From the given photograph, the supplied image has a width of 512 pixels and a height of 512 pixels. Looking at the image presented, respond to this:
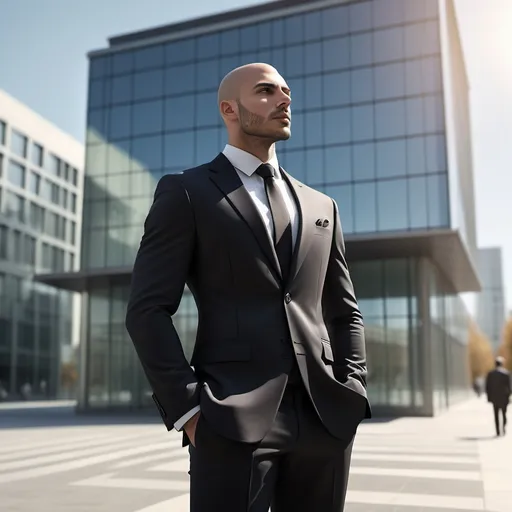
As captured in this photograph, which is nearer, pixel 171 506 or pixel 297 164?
pixel 171 506

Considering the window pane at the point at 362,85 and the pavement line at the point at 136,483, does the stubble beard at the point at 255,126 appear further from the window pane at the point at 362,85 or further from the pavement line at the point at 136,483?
the window pane at the point at 362,85

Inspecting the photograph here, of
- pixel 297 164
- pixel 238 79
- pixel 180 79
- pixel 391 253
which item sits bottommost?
pixel 238 79

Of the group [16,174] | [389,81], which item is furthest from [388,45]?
[16,174]

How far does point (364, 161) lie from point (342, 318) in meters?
24.5

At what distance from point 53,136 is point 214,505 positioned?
56.8 meters

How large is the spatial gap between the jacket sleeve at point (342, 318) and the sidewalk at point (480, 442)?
17.8 ft

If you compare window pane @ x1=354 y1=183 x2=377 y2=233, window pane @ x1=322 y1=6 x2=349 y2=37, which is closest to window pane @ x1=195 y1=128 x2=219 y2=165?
window pane @ x1=322 y1=6 x2=349 y2=37

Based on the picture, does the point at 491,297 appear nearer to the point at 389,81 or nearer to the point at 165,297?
the point at 389,81

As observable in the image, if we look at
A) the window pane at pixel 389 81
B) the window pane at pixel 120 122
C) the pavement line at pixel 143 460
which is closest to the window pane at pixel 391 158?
the window pane at pixel 389 81

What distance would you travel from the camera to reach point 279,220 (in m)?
2.35

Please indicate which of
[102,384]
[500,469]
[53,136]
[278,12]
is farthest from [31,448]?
[53,136]

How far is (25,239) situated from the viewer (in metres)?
52.0

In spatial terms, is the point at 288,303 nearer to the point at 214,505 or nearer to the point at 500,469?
the point at 214,505

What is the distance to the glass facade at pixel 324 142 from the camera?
25719 mm
